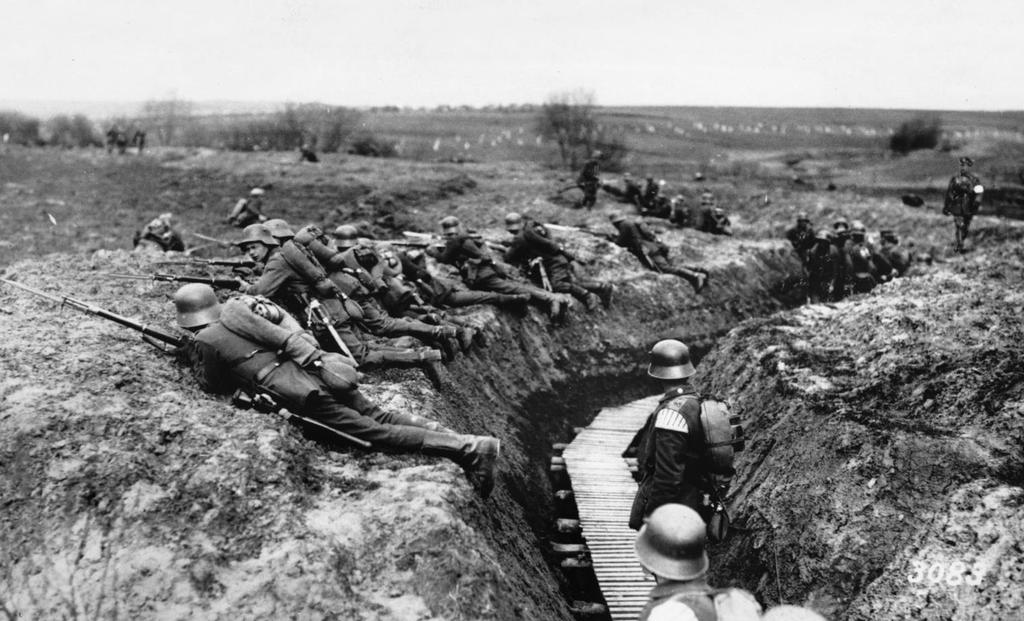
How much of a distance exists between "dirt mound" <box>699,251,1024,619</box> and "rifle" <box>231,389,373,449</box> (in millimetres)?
3125

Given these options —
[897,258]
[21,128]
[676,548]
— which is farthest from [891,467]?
[21,128]

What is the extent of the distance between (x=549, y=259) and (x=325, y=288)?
16.6 ft

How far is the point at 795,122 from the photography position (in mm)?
63156

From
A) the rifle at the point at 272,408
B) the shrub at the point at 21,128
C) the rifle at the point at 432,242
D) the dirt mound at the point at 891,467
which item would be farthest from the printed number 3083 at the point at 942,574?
the shrub at the point at 21,128

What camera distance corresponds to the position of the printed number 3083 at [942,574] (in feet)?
13.4

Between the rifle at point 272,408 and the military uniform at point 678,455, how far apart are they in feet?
6.88

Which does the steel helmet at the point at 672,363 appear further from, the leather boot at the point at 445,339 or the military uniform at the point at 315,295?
the leather boot at the point at 445,339

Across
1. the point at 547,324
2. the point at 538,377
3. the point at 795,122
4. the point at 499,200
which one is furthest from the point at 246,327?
the point at 795,122

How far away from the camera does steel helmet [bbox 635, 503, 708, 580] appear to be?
10.2 ft

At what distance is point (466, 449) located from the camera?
538cm

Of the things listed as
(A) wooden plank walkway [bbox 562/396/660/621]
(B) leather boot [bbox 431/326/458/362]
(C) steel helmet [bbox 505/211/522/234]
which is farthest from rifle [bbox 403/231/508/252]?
(A) wooden plank walkway [bbox 562/396/660/621]

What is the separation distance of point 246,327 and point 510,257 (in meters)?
6.70

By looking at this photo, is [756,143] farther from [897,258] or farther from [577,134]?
[897,258]

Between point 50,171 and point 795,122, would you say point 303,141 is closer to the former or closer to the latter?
point 50,171
